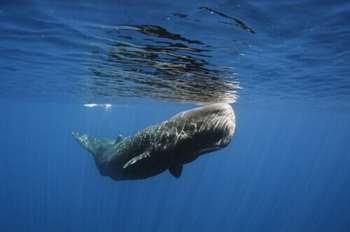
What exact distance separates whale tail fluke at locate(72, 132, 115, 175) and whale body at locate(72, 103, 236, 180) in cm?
228

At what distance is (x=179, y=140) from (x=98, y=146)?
5422 mm

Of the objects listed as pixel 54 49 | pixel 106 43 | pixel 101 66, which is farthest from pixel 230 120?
pixel 101 66

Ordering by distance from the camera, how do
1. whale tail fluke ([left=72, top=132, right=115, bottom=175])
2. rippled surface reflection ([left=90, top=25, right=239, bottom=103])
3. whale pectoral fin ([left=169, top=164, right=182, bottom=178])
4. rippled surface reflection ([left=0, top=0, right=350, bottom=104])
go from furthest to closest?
rippled surface reflection ([left=90, top=25, right=239, bottom=103]) < rippled surface reflection ([left=0, top=0, right=350, bottom=104]) < whale tail fluke ([left=72, top=132, right=115, bottom=175]) < whale pectoral fin ([left=169, top=164, right=182, bottom=178])

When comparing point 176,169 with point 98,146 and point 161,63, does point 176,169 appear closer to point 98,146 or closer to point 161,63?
point 98,146

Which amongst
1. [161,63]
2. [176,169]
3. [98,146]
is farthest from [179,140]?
[161,63]

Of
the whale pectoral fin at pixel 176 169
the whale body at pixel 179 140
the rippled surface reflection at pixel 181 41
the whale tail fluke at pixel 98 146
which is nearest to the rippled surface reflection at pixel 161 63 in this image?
the rippled surface reflection at pixel 181 41

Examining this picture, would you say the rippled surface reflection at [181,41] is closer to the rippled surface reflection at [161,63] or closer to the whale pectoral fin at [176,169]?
the rippled surface reflection at [161,63]

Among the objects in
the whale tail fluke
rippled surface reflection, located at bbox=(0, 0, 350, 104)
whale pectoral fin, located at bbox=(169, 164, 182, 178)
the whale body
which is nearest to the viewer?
the whale body

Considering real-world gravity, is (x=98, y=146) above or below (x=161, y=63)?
below

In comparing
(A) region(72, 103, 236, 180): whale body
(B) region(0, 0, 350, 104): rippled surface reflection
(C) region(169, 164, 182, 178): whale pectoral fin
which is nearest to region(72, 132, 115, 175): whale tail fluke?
(A) region(72, 103, 236, 180): whale body

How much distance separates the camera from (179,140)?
258 inches

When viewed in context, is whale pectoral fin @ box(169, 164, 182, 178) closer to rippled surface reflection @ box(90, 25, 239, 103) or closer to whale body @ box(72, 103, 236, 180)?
whale body @ box(72, 103, 236, 180)

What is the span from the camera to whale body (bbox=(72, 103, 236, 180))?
6.43 metres

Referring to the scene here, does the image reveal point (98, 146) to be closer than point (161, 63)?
Yes
